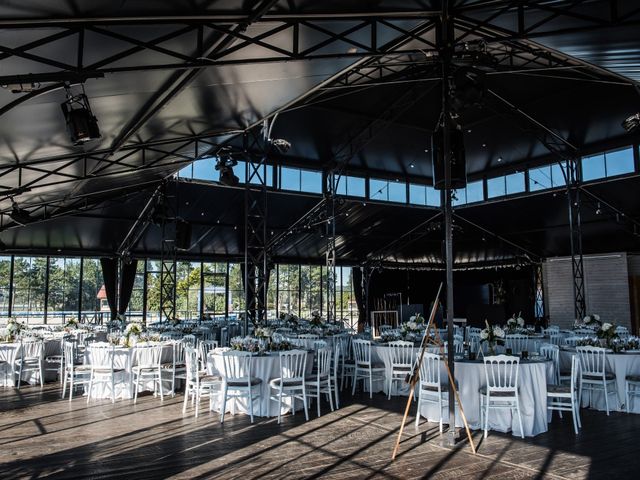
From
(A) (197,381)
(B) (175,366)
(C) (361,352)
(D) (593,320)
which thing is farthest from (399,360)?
(D) (593,320)

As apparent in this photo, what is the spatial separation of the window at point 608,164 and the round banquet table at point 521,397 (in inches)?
446

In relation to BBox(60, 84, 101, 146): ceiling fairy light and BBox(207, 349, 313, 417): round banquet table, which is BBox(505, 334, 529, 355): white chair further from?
BBox(60, 84, 101, 146): ceiling fairy light

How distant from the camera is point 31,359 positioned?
31.3 ft

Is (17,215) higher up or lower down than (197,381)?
higher up

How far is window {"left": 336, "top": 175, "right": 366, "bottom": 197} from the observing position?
1836 cm

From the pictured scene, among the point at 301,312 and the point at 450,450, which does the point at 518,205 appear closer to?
the point at 301,312

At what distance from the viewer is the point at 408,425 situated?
6.33 m

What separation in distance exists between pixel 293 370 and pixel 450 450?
102 inches

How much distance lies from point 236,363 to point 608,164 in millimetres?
13750

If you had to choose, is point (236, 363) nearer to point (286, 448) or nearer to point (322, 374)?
point (322, 374)

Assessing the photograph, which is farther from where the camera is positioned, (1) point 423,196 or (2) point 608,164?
(1) point 423,196

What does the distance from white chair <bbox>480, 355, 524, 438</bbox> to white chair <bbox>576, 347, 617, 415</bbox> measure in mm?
1642

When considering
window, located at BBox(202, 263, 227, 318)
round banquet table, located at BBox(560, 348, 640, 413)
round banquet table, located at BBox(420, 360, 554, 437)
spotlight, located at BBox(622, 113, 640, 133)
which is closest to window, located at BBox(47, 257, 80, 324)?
window, located at BBox(202, 263, 227, 318)

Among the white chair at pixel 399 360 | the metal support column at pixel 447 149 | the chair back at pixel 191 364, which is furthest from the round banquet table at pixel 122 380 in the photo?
the metal support column at pixel 447 149
